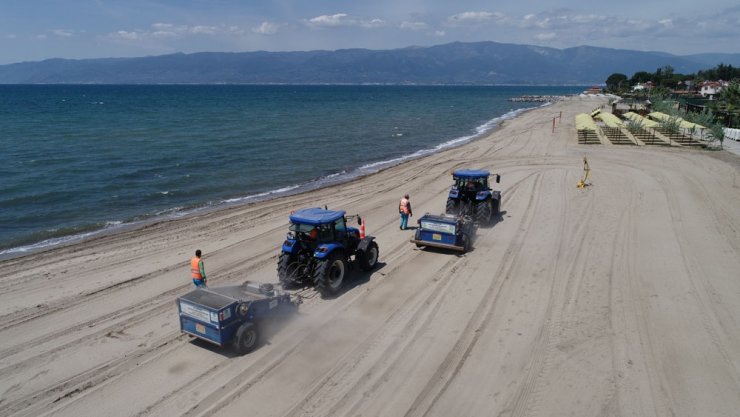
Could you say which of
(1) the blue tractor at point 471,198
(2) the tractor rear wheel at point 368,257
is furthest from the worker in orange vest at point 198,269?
(1) the blue tractor at point 471,198

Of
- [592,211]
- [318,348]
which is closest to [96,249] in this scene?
[318,348]

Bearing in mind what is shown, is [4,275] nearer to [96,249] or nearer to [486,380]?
[96,249]

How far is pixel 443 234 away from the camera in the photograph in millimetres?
14344

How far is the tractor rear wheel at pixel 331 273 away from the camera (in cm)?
1120

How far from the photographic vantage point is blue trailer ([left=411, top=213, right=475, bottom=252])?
46.8ft

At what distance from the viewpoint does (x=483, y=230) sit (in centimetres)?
1686

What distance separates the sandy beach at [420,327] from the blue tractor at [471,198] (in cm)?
69

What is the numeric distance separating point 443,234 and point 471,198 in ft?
11.0

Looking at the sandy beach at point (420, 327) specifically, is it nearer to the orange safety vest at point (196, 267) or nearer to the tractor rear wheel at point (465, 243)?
the tractor rear wheel at point (465, 243)

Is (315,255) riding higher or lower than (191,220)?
higher

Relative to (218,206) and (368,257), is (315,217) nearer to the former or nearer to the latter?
(368,257)

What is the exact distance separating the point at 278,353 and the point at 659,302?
8939mm

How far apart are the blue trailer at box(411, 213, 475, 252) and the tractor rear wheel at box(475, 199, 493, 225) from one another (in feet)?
7.48

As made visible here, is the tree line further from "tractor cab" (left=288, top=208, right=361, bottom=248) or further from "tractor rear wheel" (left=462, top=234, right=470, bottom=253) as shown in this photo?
"tractor cab" (left=288, top=208, right=361, bottom=248)
